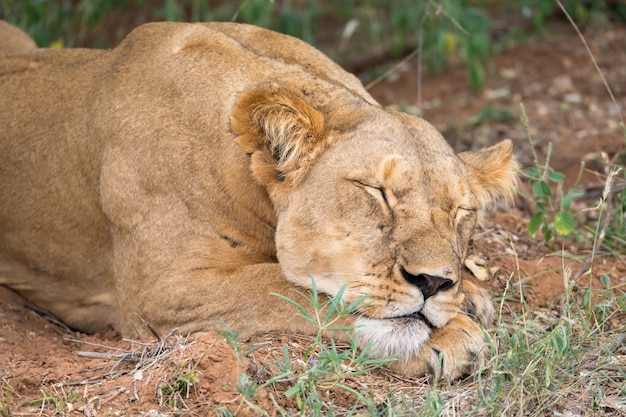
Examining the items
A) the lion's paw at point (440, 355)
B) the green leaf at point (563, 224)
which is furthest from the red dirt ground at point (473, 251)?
the lion's paw at point (440, 355)

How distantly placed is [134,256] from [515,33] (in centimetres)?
618

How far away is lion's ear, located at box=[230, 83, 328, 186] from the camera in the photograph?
3.96 meters

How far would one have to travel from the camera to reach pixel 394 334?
3.78m

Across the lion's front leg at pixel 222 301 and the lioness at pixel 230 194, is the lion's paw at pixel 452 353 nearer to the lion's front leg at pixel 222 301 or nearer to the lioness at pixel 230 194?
the lioness at pixel 230 194

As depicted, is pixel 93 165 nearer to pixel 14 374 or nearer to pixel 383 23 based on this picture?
pixel 14 374

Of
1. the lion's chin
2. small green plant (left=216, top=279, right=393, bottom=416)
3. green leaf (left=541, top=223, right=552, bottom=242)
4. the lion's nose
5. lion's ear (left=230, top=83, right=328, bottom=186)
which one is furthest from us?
green leaf (left=541, top=223, right=552, bottom=242)

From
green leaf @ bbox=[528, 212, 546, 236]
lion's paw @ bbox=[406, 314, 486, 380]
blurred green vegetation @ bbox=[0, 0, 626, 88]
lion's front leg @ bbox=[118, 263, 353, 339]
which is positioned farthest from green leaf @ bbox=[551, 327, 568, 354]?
blurred green vegetation @ bbox=[0, 0, 626, 88]

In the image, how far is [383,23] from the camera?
9781mm

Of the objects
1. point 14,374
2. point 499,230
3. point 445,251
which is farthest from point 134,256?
point 499,230

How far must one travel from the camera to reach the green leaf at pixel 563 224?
4980 millimetres

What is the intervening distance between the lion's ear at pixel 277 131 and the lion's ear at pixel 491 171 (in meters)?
0.84

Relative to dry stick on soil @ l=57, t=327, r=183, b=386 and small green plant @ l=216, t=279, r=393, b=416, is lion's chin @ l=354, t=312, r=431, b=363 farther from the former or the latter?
dry stick on soil @ l=57, t=327, r=183, b=386

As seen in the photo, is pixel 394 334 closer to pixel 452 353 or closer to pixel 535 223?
pixel 452 353

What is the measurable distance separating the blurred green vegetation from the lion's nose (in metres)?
4.24
